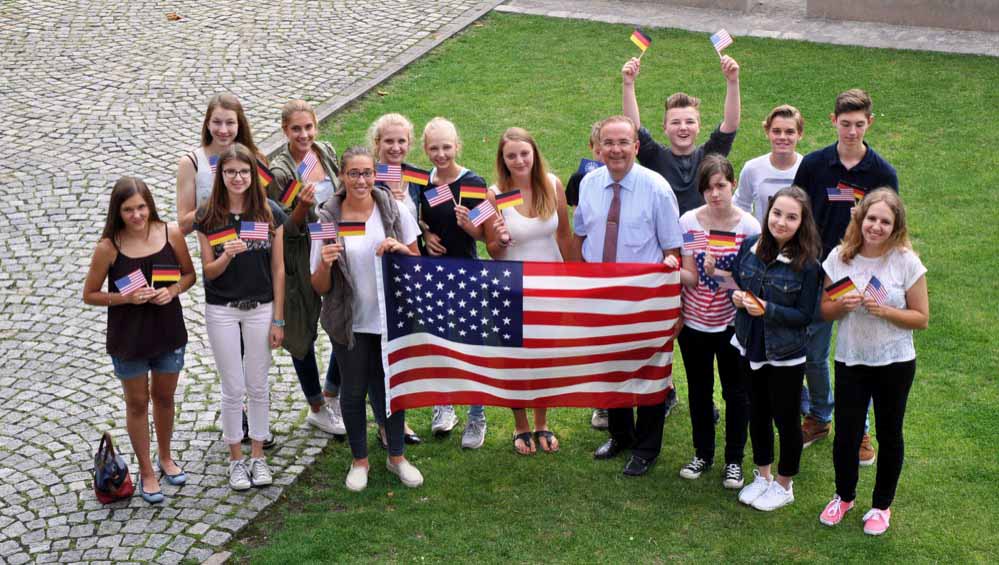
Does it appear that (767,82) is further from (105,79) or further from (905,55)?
(105,79)

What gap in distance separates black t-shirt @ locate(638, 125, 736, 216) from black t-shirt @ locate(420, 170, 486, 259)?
125 centimetres

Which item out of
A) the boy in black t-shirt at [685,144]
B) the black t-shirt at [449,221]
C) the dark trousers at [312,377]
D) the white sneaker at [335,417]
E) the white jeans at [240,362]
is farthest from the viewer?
the white sneaker at [335,417]

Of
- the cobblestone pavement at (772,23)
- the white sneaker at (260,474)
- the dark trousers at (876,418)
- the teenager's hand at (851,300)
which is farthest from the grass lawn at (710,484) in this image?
the cobblestone pavement at (772,23)

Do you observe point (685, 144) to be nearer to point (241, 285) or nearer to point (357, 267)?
point (357, 267)

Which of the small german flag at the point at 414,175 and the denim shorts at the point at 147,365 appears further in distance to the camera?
the small german flag at the point at 414,175

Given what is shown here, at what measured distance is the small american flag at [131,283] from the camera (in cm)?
718

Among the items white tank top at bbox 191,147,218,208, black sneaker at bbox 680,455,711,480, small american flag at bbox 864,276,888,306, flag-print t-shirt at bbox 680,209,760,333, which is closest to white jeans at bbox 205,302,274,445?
white tank top at bbox 191,147,218,208

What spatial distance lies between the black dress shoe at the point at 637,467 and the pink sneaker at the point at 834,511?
118 centimetres

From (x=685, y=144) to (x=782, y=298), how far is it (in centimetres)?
164

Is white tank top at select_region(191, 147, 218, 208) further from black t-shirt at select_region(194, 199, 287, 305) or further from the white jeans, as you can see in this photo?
the white jeans

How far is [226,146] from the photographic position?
7.98 metres

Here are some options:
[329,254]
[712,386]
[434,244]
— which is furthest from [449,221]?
[712,386]

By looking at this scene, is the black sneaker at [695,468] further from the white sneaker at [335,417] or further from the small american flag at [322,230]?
the small american flag at [322,230]

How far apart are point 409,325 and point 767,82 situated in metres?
8.44
